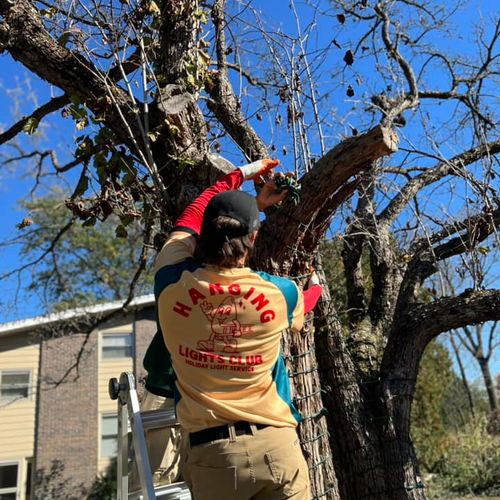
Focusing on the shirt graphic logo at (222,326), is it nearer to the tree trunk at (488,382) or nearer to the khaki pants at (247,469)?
the khaki pants at (247,469)

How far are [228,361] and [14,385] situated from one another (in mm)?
17268

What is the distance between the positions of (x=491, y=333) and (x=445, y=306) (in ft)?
80.9

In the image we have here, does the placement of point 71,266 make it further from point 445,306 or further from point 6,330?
point 445,306

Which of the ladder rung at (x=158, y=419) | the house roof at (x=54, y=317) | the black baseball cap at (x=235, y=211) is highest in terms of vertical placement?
the house roof at (x=54, y=317)

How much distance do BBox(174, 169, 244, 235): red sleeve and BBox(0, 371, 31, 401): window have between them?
16.7 metres

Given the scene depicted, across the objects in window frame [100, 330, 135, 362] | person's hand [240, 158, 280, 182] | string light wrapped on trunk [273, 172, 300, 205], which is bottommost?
string light wrapped on trunk [273, 172, 300, 205]

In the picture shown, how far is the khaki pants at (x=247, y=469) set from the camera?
2.10 metres

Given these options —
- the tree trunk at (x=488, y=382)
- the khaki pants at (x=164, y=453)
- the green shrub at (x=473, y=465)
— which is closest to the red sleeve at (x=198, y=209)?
the khaki pants at (x=164, y=453)

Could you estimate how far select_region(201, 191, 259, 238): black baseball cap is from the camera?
7.34 ft

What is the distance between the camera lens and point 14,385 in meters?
17.4

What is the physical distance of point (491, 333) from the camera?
26.7 metres

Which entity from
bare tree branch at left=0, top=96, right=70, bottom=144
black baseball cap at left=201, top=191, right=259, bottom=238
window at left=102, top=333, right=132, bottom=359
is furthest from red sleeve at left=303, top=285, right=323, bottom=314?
window at left=102, top=333, right=132, bottom=359

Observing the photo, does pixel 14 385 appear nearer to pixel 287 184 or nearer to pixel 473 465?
pixel 473 465

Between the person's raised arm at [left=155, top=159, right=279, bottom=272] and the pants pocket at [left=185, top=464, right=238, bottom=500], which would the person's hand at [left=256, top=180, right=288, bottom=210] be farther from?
the pants pocket at [left=185, top=464, right=238, bottom=500]
